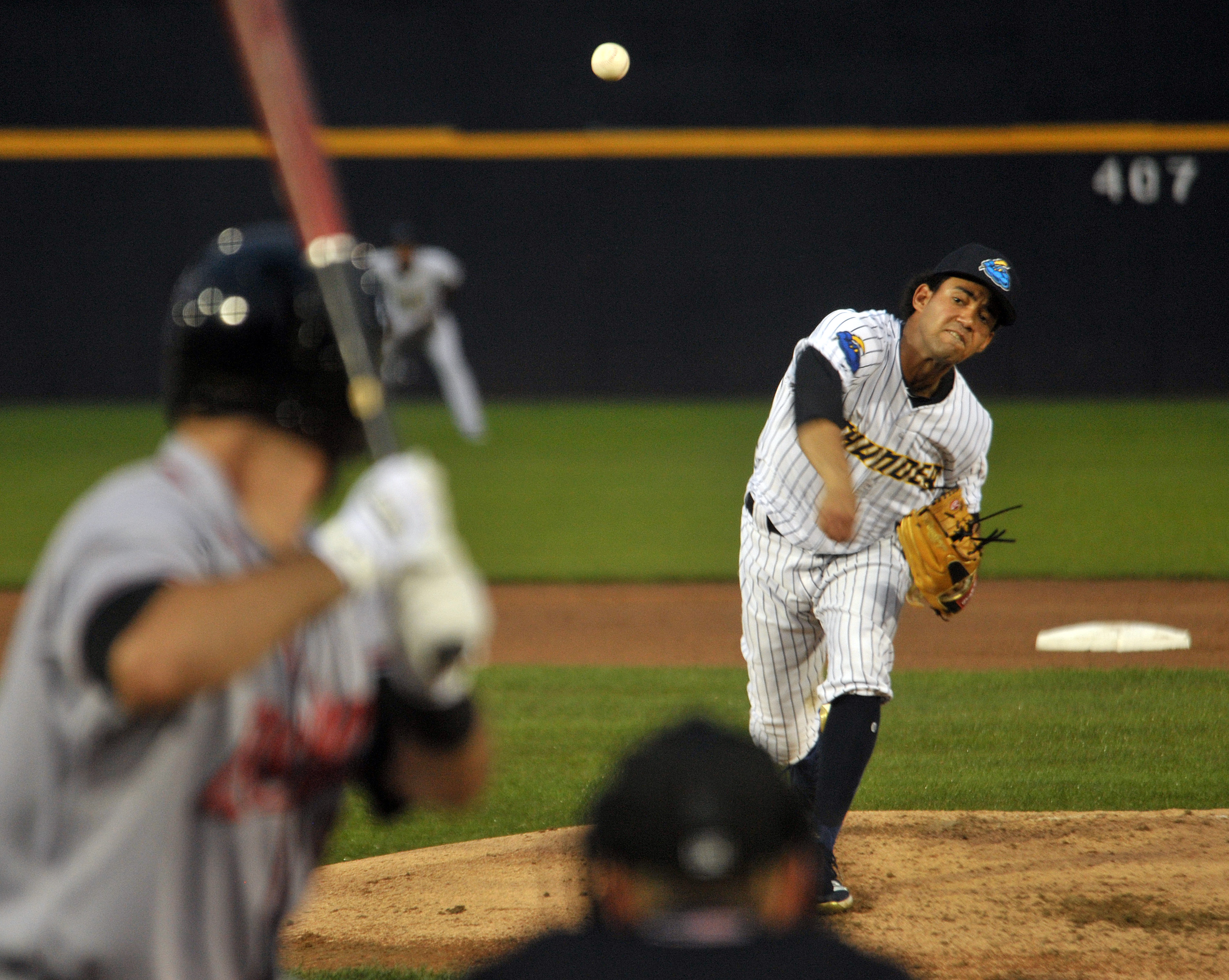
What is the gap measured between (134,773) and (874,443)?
2.77 metres

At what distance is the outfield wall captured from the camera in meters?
19.0

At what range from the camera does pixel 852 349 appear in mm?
3775

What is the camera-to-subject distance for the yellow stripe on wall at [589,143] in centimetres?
1914

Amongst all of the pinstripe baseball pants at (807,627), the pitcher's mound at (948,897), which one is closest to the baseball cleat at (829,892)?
the pitcher's mound at (948,897)

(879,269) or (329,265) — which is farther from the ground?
(879,269)

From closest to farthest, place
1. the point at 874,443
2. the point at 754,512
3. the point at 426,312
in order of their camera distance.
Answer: the point at 874,443, the point at 754,512, the point at 426,312

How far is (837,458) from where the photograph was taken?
3.56 m

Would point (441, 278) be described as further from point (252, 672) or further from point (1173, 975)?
point (252, 672)

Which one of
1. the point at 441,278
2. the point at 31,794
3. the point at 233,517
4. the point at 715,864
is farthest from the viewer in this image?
the point at 441,278

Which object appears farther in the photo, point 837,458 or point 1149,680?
point 1149,680

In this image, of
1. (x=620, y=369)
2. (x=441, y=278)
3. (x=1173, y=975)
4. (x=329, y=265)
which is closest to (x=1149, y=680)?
(x=1173, y=975)

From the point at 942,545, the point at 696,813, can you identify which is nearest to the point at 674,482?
the point at 942,545

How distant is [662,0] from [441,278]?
269 inches

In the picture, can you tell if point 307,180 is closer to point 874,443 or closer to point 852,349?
point 852,349
